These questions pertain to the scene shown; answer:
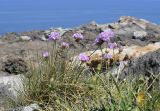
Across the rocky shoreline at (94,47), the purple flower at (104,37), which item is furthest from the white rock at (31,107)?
the purple flower at (104,37)

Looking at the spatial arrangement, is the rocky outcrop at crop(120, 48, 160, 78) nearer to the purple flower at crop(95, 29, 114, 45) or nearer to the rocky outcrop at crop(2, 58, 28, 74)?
the purple flower at crop(95, 29, 114, 45)

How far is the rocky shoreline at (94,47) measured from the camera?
898cm

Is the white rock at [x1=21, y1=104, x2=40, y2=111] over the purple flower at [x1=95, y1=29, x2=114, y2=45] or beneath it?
beneath

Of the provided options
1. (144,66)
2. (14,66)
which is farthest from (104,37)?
(14,66)

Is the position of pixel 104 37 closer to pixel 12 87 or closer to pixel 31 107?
pixel 31 107

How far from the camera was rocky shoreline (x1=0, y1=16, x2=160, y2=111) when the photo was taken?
8.98 metres

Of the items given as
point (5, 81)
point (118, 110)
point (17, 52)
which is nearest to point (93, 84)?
point (118, 110)

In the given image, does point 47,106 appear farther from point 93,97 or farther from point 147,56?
point 147,56

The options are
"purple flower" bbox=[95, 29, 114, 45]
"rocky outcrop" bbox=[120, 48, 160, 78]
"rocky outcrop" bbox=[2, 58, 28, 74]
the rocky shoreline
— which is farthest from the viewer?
"rocky outcrop" bbox=[2, 58, 28, 74]

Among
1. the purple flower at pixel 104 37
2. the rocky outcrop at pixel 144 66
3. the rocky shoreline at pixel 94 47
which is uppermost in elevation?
the purple flower at pixel 104 37

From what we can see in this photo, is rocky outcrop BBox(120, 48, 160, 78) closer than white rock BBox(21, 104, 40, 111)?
No

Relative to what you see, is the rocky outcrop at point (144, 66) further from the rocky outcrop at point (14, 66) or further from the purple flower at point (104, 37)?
the rocky outcrop at point (14, 66)

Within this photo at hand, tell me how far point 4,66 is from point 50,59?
3.74 metres

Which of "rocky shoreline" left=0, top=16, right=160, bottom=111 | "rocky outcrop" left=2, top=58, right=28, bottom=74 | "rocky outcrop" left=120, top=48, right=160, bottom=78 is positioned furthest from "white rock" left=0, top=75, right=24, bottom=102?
"rocky outcrop" left=120, top=48, right=160, bottom=78
